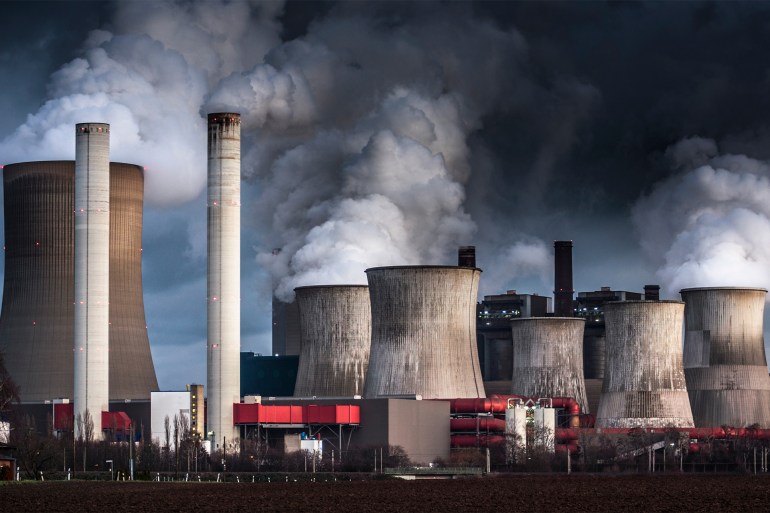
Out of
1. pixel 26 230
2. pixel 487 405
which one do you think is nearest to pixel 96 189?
pixel 26 230

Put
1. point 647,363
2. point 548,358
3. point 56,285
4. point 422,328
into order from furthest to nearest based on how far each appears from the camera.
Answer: point 548,358
point 56,285
point 647,363
point 422,328

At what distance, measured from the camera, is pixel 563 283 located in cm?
9500

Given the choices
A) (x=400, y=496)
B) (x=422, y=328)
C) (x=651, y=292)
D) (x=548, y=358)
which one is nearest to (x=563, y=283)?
(x=651, y=292)

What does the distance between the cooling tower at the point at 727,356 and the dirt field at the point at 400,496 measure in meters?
20.0

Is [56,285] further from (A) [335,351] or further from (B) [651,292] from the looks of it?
(B) [651,292]

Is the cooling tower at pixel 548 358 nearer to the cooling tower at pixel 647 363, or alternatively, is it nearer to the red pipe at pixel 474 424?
the cooling tower at pixel 647 363

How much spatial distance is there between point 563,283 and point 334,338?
2546cm

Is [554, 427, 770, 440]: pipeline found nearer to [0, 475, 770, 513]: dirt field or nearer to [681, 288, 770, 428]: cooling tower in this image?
[681, 288, 770, 428]: cooling tower

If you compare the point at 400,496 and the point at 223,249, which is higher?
the point at 223,249

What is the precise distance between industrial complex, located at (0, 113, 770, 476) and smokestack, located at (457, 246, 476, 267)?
3.32 meters

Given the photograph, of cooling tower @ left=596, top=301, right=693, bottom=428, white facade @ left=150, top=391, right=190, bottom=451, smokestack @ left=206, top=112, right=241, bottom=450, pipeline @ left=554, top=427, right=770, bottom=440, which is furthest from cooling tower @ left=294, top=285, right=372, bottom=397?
cooling tower @ left=596, top=301, right=693, bottom=428

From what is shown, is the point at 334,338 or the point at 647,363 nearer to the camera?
the point at 334,338

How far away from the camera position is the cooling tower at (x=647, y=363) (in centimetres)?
7312

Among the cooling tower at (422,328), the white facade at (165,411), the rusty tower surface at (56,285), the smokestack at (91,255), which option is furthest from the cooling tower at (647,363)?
the smokestack at (91,255)
